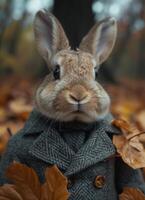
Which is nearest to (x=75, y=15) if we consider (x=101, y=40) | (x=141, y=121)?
(x=141, y=121)

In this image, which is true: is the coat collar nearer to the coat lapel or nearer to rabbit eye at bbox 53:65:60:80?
the coat lapel

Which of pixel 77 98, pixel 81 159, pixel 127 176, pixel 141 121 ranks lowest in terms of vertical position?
pixel 141 121

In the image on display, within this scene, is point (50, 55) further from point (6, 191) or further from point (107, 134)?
point (6, 191)

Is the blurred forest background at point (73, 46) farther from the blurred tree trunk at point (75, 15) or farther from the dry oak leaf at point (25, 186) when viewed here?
the dry oak leaf at point (25, 186)

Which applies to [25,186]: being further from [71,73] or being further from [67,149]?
[71,73]

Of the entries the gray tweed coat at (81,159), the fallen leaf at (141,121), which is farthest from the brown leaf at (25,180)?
the fallen leaf at (141,121)

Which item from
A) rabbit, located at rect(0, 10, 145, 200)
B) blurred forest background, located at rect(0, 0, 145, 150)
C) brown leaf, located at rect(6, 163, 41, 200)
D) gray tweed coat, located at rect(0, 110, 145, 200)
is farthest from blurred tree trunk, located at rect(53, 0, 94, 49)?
brown leaf, located at rect(6, 163, 41, 200)
